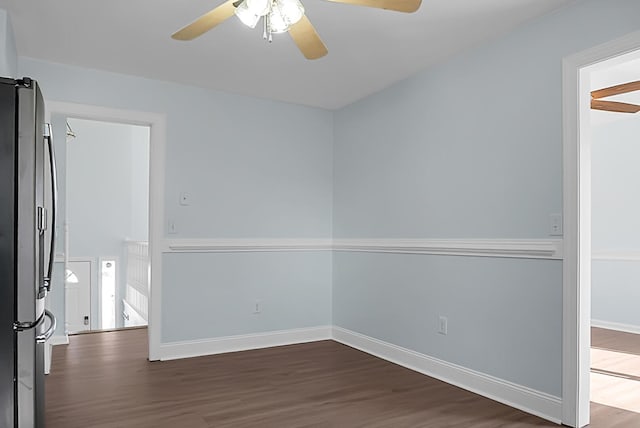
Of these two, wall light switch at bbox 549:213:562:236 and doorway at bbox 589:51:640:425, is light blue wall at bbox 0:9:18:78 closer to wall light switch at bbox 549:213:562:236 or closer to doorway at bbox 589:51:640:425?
wall light switch at bbox 549:213:562:236

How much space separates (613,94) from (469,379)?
2.20 metres

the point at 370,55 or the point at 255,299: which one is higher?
the point at 370,55

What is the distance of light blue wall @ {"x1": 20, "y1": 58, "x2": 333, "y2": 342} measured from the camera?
4094 mm

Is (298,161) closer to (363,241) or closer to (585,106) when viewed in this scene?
(363,241)

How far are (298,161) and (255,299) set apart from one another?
1.41 m

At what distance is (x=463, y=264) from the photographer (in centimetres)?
343

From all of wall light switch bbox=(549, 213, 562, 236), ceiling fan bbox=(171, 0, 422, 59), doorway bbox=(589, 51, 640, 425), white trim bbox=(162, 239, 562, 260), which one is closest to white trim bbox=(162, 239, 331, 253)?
white trim bbox=(162, 239, 562, 260)

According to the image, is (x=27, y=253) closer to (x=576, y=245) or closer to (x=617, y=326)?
(x=576, y=245)

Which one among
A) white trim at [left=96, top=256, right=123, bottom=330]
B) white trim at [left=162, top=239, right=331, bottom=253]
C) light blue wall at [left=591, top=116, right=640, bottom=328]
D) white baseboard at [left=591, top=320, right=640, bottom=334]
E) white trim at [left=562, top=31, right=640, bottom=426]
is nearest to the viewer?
white trim at [left=562, top=31, right=640, bottom=426]

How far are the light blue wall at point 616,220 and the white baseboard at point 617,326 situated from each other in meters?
0.03

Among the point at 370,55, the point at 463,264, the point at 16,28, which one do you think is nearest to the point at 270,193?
the point at 370,55

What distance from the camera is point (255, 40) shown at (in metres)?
3.25

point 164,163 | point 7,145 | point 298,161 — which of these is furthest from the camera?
point 298,161

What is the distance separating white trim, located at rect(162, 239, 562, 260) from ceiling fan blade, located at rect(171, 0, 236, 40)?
2138 mm
